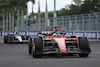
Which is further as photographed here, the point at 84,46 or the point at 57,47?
the point at 57,47

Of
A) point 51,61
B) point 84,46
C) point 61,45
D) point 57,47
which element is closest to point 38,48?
point 61,45

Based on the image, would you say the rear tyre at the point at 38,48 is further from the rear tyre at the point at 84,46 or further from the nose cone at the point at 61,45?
the rear tyre at the point at 84,46

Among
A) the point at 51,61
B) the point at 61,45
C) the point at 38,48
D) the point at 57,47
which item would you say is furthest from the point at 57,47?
the point at 51,61

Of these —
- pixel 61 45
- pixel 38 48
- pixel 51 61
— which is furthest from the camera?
pixel 61 45

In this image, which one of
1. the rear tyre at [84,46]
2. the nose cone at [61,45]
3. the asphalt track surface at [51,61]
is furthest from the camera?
the rear tyre at [84,46]

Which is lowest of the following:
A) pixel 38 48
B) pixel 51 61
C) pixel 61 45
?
pixel 51 61

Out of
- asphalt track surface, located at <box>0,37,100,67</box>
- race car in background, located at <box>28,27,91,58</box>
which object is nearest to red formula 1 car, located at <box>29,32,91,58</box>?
race car in background, located at <box>28,27,91,58</box>

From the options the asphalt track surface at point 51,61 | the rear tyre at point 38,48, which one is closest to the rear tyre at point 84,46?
the asphalt track surface at point 51,61

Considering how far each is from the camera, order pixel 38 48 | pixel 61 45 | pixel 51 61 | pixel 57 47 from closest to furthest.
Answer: pixel 51 61, pixel 38 48, pixel 61 45, pixel 57 47

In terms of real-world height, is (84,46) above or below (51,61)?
above

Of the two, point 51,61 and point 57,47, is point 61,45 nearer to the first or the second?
point 57,47

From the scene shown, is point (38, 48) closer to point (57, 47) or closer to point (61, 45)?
point (61, 45)

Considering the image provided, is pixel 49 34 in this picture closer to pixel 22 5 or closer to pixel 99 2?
pixel 22 5

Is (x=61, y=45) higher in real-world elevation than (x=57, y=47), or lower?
higher
